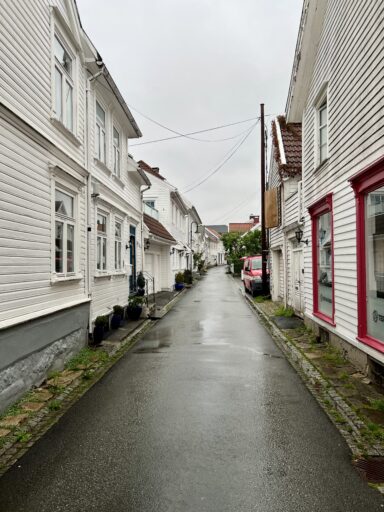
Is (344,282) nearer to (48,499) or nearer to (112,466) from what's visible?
(112,466)

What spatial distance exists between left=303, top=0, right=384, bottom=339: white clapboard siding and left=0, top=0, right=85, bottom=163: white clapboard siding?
518 centimetres

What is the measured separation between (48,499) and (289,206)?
11.6 metres

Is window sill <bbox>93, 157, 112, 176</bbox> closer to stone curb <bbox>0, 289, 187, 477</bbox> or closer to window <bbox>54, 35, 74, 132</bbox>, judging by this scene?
window <bbox>54, 35, 74, 132</bbox>

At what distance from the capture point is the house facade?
5.47 metres

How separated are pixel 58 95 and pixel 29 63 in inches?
55.0

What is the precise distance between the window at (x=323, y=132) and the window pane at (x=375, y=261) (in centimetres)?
305

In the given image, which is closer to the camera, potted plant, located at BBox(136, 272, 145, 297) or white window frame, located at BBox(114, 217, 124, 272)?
white window frame, located at BBox(114, 217, 124, 272)

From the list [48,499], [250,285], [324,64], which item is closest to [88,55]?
[324,64]

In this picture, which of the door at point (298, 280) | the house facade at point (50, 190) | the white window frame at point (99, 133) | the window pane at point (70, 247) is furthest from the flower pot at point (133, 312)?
the door at point (298, 280)

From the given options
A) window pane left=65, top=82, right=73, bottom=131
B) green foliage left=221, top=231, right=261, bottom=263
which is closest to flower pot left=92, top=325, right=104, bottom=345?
window pane left=65, top=82, right=73, bottom=131

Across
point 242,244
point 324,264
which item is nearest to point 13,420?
point 324,264

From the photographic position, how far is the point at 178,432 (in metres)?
4.39

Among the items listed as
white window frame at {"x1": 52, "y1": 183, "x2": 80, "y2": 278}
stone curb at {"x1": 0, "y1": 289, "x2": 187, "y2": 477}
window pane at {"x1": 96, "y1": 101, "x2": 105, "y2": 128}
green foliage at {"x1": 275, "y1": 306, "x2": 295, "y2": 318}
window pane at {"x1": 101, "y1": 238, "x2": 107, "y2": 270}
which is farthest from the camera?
green foliage at {"x1": 275, "y1": 306, "x2": 295, "y2": 318}

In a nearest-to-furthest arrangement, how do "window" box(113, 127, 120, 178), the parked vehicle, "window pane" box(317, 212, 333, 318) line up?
"window pane" box(317, 212, 333, 318) < "window" box(113, 127, 120, 178) < the parked vehicle
